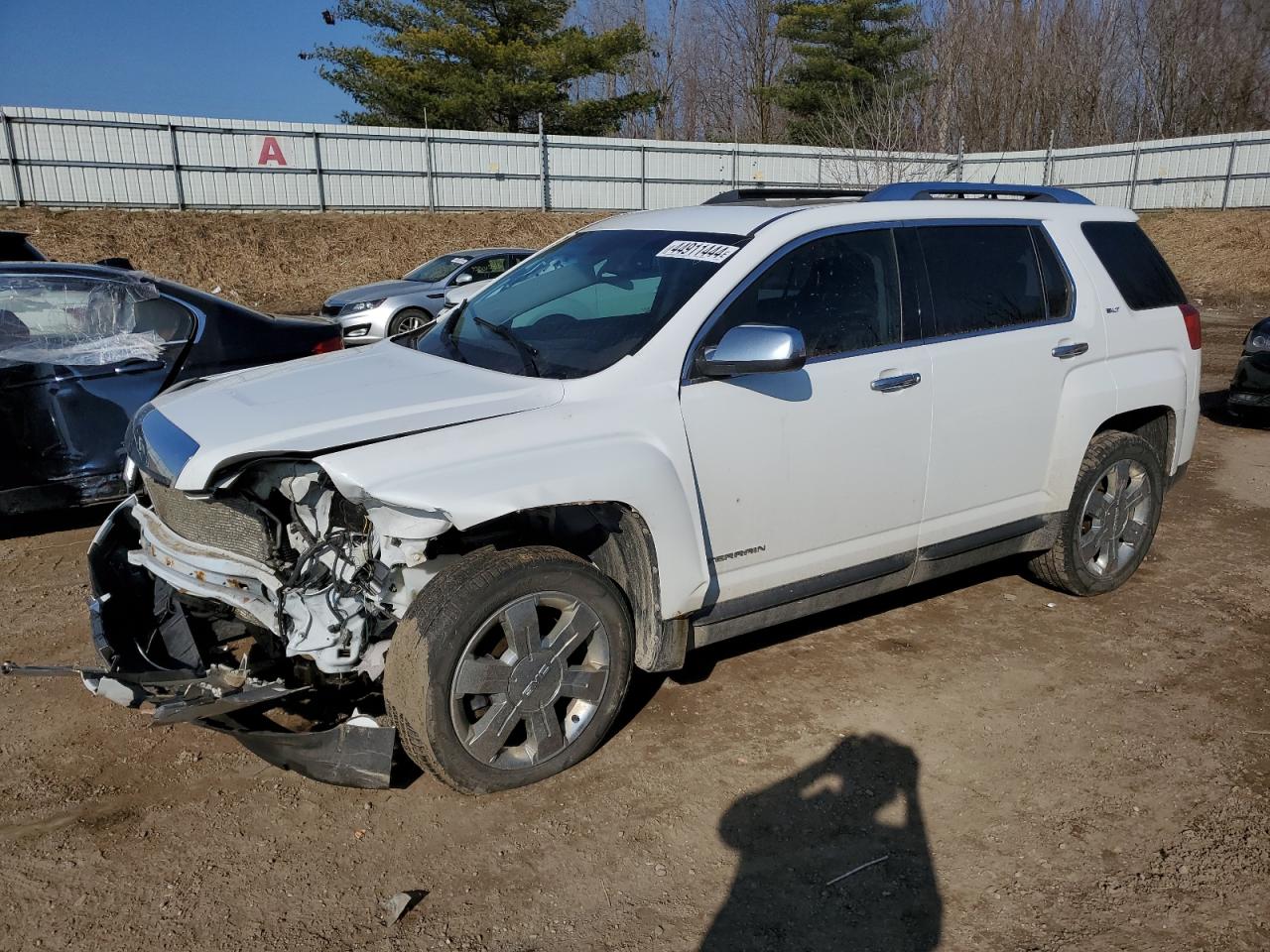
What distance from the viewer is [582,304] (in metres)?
3.98

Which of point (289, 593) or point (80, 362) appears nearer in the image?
point (289, 593)

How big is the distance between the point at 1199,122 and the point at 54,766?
147 ft

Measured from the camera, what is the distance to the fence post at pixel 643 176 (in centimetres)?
2827

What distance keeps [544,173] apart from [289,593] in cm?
2614

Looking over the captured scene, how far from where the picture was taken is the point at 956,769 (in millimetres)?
3568

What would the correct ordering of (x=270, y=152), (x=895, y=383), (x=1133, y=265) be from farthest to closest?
(x=270, y=152)
(x=1133, y=265)
(x=895, y=383)

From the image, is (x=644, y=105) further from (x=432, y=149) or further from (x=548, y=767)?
(x=548, y=767)

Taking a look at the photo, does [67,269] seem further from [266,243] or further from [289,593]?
[266,243]

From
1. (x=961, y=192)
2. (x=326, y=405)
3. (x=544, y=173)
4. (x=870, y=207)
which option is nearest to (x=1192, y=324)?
(x=961, y=192)

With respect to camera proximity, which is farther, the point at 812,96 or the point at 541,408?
the point at 812,96

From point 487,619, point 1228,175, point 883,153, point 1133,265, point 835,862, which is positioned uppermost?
point 1228,175

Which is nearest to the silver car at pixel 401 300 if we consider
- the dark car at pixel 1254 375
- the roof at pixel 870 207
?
the dark car at pixel 1254 375

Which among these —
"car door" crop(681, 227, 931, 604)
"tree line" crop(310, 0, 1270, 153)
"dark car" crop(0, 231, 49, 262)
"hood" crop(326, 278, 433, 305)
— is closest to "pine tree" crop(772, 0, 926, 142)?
"tree line" crop(310, 0, 1270, 153)

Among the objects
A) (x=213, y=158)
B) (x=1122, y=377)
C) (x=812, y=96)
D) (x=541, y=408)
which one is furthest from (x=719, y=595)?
(x=812, y=96)
